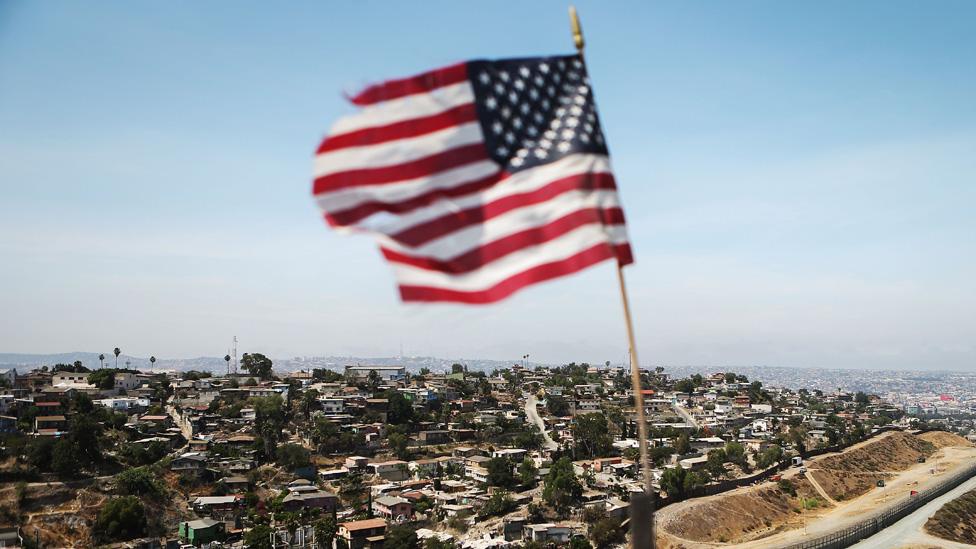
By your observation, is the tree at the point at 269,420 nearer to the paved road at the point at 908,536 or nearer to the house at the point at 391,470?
the house at the point at 391,470

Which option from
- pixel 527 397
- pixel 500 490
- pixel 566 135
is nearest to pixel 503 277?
pixel 566 135

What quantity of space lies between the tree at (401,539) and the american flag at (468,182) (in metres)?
46.3

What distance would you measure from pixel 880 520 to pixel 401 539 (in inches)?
1555

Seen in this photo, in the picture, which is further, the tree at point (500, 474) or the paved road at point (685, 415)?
the paved road at point (685, 415)

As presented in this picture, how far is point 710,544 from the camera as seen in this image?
5556 cm

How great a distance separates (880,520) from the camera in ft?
197

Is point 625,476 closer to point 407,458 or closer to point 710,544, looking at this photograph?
point 710,544

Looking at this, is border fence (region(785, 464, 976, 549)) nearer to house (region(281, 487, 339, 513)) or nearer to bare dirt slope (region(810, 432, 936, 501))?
bare dirt slope (region(810, 432, 936, 501))

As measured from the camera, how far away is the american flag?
7.49 meters

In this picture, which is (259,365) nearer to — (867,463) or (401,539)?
(401,539)

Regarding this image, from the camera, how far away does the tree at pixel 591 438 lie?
80938 mm

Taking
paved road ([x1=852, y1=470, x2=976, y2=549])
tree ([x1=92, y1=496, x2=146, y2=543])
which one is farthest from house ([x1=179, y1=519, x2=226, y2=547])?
paved road ([x1=852, y1=470, x2=976, y2=549])

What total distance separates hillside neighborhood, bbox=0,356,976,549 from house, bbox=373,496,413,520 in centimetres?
16

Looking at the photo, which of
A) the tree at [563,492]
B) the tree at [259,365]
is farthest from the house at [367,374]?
the tree at [563,492]
